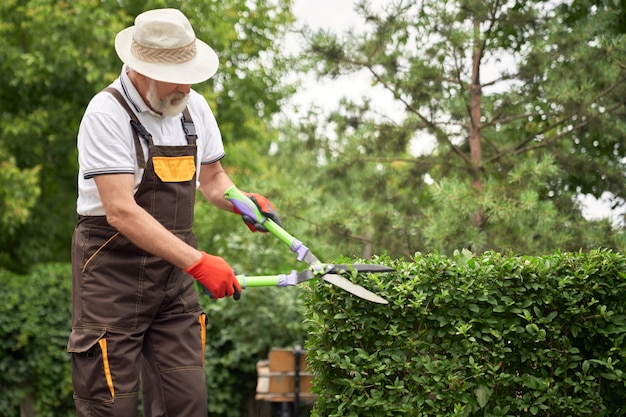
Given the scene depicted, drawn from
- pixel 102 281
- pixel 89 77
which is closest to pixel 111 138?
pixel 102 281

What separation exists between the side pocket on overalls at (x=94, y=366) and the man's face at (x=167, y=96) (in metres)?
0.86

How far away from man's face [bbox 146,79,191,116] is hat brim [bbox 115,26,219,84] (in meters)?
0.04

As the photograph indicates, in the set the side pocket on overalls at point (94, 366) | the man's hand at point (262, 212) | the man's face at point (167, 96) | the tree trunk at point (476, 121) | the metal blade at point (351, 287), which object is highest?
the tree trunk at point (476, 121)

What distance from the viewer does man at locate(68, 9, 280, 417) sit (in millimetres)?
3023

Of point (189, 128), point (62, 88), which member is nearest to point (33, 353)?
point (62, 88)

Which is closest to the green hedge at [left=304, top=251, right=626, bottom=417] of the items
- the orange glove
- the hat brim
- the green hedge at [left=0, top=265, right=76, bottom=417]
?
the orange glove

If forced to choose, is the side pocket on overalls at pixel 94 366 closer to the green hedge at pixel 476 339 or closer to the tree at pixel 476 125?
the green hedge at pixel 476 339

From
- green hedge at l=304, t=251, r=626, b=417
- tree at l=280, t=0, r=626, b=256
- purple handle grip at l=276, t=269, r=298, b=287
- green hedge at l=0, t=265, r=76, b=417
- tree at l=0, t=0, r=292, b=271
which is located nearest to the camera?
purple handle grip at l=276, t=269, r=298, b=287

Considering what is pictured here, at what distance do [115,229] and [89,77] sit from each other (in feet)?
24.2

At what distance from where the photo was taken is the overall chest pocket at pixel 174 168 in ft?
10.3

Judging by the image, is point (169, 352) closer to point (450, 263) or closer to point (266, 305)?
point (450, 263)

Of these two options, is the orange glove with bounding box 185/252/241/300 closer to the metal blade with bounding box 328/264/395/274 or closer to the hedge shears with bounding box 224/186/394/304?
the hedge shears with bounding box 224/186/394/304

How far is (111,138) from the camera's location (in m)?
3.05

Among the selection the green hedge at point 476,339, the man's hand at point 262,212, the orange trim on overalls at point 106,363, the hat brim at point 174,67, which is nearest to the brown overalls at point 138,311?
the orange trim on overalls at point 106,363
